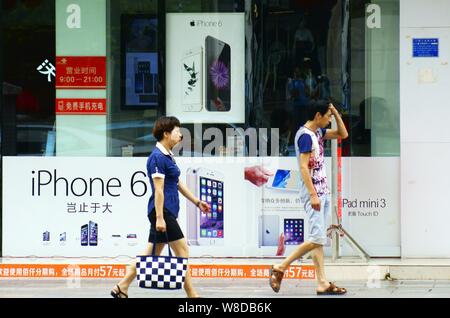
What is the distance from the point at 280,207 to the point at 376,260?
143cm

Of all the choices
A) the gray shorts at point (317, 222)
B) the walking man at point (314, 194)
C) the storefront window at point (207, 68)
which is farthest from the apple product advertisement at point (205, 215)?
the gray shorts at point (317, 222)

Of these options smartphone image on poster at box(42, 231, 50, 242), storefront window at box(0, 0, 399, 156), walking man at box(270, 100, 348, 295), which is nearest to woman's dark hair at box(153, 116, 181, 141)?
walking man at box(270, 100, 348, 295)

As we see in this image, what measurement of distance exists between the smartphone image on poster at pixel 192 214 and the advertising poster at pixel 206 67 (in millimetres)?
770

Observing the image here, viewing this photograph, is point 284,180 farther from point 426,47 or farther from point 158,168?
point 158,168

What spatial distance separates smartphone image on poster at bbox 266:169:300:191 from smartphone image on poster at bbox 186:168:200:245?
3.18ft

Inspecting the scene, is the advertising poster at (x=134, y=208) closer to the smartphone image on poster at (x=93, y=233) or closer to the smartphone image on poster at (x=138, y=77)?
the smartphone image on poster at (x=93, y=233)

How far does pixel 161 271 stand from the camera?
11.1 metres

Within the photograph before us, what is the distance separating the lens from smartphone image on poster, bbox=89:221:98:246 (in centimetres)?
1485

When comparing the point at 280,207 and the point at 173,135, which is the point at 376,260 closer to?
the point at 280,207

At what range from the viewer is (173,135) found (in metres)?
11.7

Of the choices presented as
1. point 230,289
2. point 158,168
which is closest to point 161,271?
point 158,168

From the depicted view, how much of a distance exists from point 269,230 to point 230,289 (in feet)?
5.22
